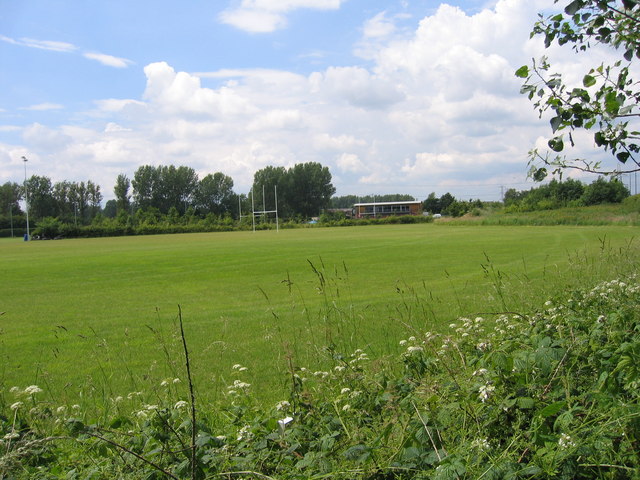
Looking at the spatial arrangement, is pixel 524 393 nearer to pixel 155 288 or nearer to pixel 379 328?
pixel 379 328

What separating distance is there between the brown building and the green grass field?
120 metres

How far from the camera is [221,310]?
11016 millimetres

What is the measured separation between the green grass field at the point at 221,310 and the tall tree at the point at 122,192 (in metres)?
102

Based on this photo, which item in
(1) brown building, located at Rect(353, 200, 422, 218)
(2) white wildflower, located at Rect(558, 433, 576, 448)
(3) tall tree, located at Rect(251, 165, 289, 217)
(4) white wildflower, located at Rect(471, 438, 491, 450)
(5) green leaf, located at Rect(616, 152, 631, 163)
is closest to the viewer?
(2) white wildflower, located at Rect(558, 433, 576, 448)

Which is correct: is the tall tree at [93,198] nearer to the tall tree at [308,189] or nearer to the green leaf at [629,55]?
the tall tree at [308,189]

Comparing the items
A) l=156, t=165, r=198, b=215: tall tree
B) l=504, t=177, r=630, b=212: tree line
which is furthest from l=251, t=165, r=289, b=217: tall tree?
l=504, t=177, r=630, b=212: tree line

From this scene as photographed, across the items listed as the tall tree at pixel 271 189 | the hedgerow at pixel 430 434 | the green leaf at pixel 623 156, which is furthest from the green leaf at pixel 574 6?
the tall tree at pixel 271 189

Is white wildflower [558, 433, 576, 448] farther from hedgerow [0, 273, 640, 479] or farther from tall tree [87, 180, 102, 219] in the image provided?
tall tree [87, 180, 102, 219]

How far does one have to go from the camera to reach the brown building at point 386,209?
141m

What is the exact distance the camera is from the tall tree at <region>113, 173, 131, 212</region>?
118688 millimetres

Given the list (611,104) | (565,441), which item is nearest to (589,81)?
(611,104)

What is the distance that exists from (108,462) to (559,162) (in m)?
3.55

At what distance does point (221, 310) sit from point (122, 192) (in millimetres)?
117449

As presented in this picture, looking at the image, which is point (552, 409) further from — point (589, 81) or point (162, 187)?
point (162, 187)
